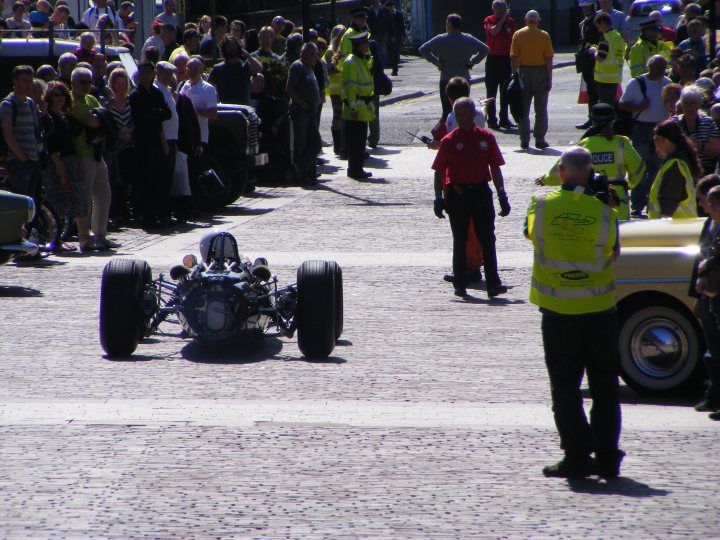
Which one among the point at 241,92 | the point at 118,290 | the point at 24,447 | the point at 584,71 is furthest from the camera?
the point at 584,71

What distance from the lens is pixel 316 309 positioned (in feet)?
32.7

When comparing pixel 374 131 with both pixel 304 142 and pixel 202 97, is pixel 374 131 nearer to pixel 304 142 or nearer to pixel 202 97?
pixel 304 142

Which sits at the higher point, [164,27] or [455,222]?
[164,27]

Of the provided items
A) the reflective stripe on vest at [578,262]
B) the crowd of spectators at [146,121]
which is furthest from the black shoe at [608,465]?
the crowd of spectators at [146,121]

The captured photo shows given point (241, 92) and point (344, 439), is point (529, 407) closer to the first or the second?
point (344, 439)

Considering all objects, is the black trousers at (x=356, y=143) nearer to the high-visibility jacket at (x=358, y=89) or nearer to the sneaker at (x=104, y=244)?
the high-visibility jacket at (x=358, y=89)

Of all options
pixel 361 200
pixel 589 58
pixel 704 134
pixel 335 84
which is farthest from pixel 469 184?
pixel 589 58

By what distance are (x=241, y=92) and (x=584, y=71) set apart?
701cm

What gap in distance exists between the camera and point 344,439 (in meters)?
7.95

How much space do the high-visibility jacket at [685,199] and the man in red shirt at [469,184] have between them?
2.33 meters

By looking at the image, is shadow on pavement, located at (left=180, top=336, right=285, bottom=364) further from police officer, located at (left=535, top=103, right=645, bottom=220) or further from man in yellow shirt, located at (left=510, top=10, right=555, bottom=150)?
man in yellow shirt, located at (left=510, top=10, right=555, bottom=150)

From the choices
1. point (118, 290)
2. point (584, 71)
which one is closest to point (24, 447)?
point (118, 290)

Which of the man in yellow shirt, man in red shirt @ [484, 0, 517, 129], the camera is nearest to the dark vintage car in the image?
the camera

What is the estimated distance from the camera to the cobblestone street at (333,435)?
6582 millimetres
